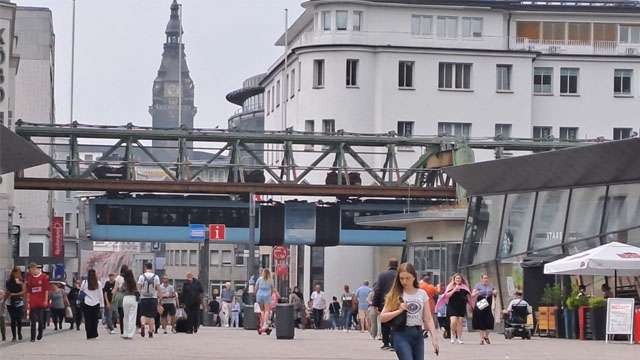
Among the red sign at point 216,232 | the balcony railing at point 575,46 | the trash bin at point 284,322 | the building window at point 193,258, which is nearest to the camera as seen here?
the trash bin at point 284,322

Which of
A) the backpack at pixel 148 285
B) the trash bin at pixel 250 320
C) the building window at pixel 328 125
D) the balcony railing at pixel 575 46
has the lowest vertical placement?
the trash bin at pixel 250 320

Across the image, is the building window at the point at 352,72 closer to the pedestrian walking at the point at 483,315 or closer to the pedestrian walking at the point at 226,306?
the pedestrian walking at the point at 226,306

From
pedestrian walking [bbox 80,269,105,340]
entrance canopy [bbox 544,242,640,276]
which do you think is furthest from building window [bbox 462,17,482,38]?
pedestrian walking [bbox 80,269,105,340]

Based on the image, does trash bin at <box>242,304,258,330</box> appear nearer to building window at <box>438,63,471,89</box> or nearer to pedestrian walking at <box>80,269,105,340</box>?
pedestrian walking at <box>80,269,105,340</box>

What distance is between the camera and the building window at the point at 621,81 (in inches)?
3469

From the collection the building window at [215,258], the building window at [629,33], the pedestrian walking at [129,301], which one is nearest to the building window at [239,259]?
the building window at [215,258]

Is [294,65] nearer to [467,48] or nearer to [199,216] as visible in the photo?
[467,48]

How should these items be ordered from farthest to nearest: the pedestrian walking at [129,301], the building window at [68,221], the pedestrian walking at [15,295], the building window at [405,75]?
the building window at [68,221]
the building window at [405,75]
the pedestrian walking at [129,301]
the pedestrian walking at [15,295]

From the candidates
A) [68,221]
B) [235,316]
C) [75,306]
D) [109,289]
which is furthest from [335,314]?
[68,221]

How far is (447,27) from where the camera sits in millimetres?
87125

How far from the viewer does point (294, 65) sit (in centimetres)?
8862

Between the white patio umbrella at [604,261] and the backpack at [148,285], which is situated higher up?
the white patio umbrella at [604,261]

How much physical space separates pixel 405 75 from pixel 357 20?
4055mm

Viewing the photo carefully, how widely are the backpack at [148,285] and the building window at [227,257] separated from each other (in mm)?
99149
